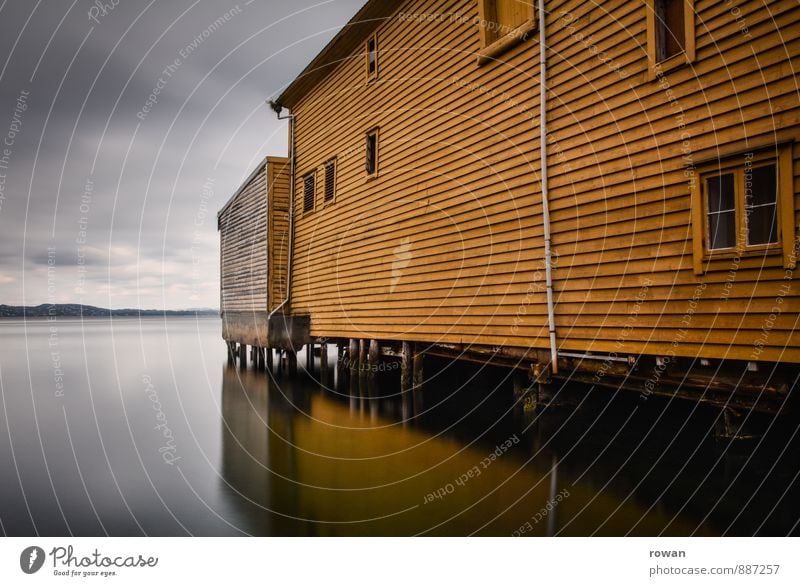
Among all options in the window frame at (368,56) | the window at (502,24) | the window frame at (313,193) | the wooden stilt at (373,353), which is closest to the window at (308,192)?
the window frame at (313,193)

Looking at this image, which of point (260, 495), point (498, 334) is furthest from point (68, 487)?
point (498, 334)

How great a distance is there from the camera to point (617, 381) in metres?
8.69

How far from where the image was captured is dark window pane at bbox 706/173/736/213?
713 cm

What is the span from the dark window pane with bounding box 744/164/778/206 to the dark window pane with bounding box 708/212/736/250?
0.29m

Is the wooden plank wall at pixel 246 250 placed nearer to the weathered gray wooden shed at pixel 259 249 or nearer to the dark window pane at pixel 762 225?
the weathered gray wooden shed at pixel 259 249

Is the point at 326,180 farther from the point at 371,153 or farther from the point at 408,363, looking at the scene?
the point at 408,363

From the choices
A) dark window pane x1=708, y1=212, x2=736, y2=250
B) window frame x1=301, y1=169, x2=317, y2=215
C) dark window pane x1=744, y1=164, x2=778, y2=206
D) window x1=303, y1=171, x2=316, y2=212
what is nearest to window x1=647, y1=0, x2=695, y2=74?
dark window pane x1=744, y1=164, x2=778, y2=206

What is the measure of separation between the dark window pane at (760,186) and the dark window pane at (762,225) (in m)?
0.08

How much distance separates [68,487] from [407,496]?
4912 mm

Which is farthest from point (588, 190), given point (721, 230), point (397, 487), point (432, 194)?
point (397, 487)

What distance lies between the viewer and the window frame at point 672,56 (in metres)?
7.38

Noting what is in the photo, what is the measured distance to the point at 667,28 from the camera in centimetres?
784

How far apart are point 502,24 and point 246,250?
14.2 metres

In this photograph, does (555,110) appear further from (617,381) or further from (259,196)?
(259,196)
